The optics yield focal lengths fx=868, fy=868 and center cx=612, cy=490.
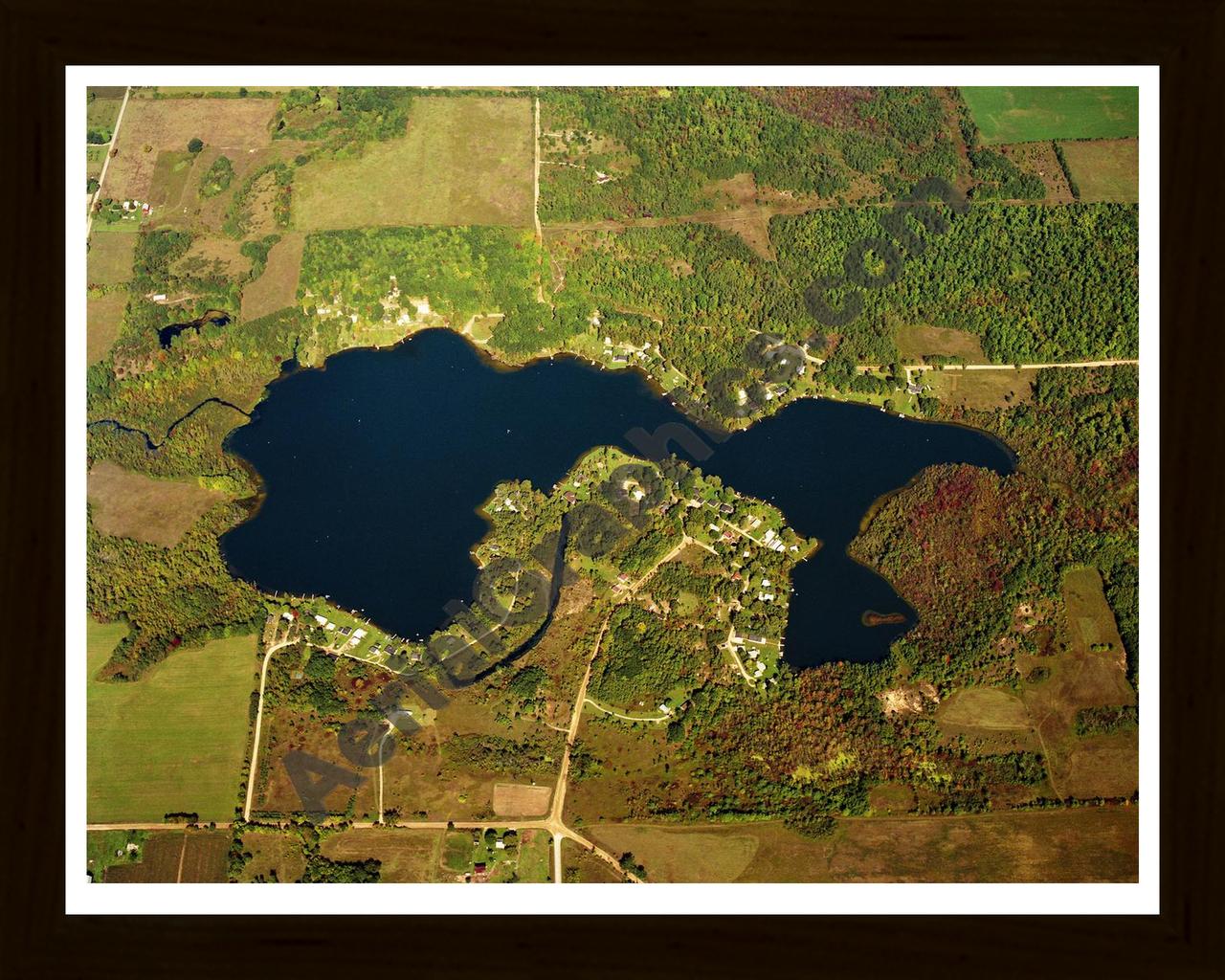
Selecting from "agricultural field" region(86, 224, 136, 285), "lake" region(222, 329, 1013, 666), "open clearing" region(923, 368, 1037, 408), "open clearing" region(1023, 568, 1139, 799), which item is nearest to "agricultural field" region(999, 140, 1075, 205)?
"open clearing" region(923, 368, 1037, 408)

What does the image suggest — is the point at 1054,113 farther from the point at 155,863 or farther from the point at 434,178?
the point at 155,863

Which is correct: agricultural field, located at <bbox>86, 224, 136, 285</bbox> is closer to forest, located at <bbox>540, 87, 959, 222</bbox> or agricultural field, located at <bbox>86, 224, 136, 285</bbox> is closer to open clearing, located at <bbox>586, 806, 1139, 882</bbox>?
forest, located at <bbox>540, 87, 959, 222</bbox>

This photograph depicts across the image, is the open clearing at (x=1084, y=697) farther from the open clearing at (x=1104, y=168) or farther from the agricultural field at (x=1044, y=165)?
the open clearing at (x=1104, y=168)

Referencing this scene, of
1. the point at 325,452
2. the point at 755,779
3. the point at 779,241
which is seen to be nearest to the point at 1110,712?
the point at 755,779
